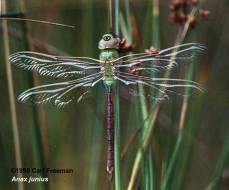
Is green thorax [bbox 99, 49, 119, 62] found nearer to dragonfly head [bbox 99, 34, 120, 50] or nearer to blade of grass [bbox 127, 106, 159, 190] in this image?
dragonfly head [bbox 99, 34, 120, 50]

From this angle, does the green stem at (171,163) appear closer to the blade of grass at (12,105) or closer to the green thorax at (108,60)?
the green thorax at (108,60)

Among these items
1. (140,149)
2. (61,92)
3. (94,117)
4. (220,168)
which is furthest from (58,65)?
(220,168)

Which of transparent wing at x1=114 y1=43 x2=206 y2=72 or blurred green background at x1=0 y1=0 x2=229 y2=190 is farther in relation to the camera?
blurred green background at x1=0 y1=0 x2=229 y2=190

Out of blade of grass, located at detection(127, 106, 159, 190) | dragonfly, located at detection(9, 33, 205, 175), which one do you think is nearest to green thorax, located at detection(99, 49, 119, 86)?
dragonfly, located at detection(9, 33, 205, 175)

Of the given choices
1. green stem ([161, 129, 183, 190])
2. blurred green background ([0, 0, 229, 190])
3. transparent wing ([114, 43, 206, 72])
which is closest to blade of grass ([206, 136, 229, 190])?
blurred green background ([0, 0, 229, 190])

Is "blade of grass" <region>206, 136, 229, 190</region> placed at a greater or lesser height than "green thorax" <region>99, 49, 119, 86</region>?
lesser

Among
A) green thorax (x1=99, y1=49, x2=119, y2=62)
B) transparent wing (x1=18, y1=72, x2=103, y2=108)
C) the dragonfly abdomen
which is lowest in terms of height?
the dragonfly abdomen
